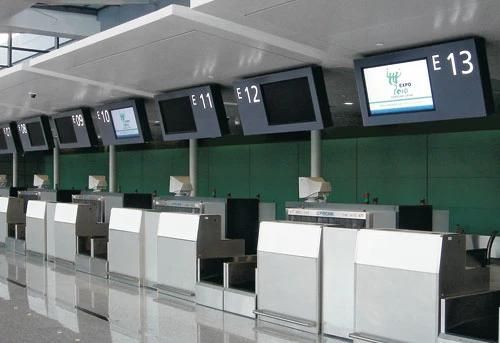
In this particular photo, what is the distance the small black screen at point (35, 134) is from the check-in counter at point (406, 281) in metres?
10.8

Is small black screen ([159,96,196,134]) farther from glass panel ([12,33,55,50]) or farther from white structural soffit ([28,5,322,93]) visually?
glass panel ([12,33,55,50])

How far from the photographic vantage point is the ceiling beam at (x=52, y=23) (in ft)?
39.8

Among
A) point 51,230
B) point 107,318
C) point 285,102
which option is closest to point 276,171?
point 51,230

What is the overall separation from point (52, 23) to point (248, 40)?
7.74 meters

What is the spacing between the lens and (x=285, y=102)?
768 cm

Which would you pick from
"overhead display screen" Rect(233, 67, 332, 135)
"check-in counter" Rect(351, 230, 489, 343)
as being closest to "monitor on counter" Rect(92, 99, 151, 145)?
"overhead display screen" Rect(233, 67, 332, 135)

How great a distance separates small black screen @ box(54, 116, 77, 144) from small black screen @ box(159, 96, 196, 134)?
3.62m

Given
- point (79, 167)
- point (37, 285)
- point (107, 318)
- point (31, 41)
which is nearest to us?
point (107, 318)

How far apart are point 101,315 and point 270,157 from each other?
10958 millimetres

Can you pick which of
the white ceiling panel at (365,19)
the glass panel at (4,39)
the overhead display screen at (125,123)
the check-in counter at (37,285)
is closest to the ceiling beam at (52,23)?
the overhead display screen at (125,123)

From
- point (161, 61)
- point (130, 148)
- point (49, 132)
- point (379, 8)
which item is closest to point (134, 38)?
point (161, 61)

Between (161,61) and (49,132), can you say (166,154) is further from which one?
(161,61)

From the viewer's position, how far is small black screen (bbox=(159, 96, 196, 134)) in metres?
9.52

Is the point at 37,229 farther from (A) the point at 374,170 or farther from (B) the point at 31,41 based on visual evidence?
(A) the point at 374,170
